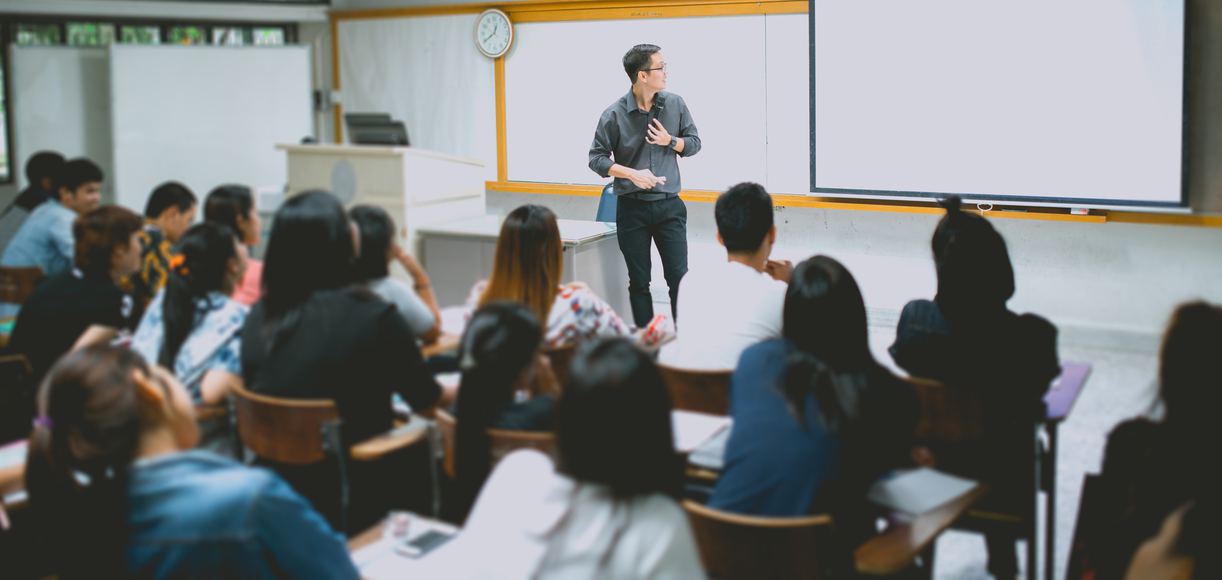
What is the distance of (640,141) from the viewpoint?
18.4 feet

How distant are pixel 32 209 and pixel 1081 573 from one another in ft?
14.3

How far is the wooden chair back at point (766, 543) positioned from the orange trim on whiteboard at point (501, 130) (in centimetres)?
578

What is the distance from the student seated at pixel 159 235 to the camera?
13.8 feet

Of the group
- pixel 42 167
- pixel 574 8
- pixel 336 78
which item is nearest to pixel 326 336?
pixel 42 167

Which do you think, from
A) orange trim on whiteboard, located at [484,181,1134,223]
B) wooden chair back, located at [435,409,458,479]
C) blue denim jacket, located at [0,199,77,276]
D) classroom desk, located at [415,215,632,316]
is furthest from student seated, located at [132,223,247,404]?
orange trim on whiteboard, located at [484,181,1134,223]

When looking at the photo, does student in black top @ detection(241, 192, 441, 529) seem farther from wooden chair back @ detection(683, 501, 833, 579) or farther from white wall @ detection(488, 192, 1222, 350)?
white wall @ detection(488, 192, 1222, 350)

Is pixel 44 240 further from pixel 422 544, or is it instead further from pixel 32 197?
pixel 422 544

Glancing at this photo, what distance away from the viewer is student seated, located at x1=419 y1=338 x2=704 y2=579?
5.75 feet

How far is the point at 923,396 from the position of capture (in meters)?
2.77

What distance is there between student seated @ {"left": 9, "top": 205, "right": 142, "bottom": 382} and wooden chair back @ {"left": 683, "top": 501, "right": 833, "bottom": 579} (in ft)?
7.34

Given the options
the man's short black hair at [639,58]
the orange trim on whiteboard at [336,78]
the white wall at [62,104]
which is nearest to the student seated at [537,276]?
the man's short black hair at [639,58]

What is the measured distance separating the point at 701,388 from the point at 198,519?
1.47 metres

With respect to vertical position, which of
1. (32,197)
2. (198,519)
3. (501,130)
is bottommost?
(198,519)

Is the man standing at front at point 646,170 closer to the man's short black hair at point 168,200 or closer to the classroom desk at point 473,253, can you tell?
the classroom desk at point 473,253
